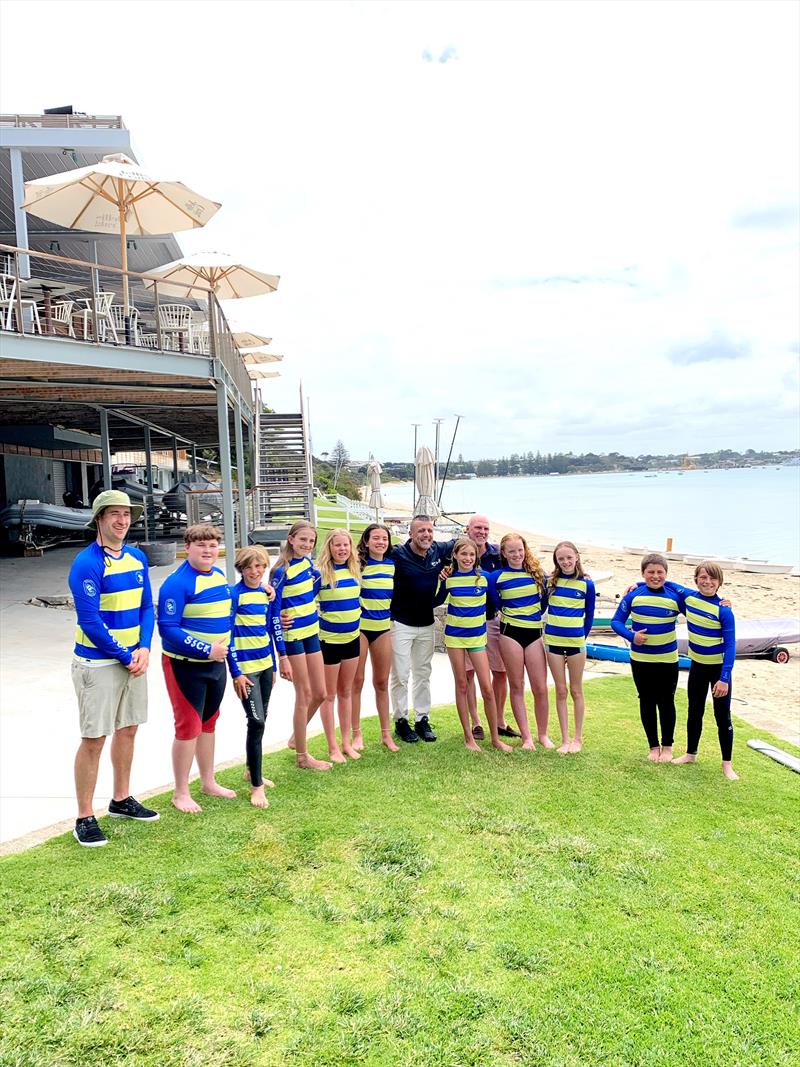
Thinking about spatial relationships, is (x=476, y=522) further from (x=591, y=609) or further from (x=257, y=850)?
(x=257, y=850)

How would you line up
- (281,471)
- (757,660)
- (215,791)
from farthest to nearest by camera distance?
(281,471)
(757,660)
(215,791)

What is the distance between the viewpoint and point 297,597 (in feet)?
15.0

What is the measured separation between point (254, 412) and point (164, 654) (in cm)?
1612

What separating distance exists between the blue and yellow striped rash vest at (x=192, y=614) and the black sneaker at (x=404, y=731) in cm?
199

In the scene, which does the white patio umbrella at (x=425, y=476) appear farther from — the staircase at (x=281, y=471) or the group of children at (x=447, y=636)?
the group of children at (x=447, y=636)

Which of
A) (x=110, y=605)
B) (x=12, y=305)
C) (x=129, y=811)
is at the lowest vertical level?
(x=129, y=811)

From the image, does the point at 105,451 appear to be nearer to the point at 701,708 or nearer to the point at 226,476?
the point at 226,476

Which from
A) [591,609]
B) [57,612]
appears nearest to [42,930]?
[591,609]

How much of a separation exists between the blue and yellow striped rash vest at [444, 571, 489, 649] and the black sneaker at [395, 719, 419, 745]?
0.79m

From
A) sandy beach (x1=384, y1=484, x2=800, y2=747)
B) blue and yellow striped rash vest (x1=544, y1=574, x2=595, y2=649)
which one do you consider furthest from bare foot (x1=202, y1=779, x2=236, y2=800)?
sandy beach (x1=384, y1=484, x2=800, y2=747)

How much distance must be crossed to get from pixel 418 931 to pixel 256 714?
5.05ft

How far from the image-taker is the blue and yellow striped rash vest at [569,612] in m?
5.16

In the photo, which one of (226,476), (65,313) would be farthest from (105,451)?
(226,476)

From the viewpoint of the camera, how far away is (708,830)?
402cm
